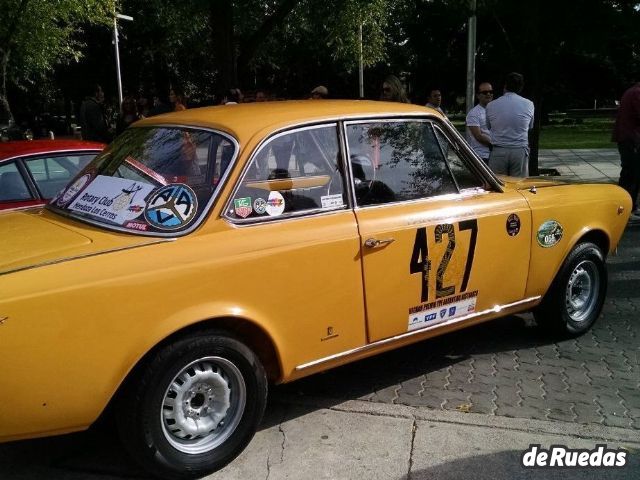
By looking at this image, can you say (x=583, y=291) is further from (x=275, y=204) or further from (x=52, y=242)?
(x=52, y=242)

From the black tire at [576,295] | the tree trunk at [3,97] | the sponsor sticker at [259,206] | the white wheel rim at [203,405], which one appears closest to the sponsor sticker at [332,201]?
the sponsor sticker at [259,206]

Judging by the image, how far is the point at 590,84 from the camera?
38.9 metres

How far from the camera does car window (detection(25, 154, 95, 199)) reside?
623 cm

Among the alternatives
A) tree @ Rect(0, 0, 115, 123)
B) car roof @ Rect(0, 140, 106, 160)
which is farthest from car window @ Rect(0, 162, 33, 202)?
tree @ Rect(0, 0, 115, 123)

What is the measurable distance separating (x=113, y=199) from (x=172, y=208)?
436mm

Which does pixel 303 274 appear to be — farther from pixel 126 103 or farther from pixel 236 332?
pixel 126 103

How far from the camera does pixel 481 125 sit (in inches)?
321

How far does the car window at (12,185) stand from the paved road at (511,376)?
3376mm

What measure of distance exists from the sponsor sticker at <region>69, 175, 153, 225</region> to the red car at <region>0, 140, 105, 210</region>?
7.58ft

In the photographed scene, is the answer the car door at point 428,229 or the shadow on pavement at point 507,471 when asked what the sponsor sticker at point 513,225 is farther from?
the shadow on pavement at point 507,471

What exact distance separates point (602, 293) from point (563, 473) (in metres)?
2.19

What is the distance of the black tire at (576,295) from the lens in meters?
4.74

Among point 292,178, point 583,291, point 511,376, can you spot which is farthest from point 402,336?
point 583,291

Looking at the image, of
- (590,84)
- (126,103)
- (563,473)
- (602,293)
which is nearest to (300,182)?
(563,473)
